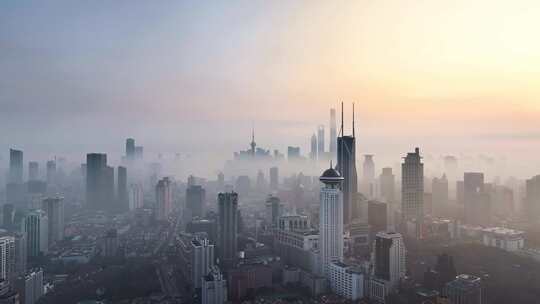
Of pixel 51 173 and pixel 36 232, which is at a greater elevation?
pixel 51 173

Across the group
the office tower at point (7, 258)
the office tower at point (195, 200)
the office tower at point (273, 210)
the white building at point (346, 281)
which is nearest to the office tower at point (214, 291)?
the white building at point (346, 281)

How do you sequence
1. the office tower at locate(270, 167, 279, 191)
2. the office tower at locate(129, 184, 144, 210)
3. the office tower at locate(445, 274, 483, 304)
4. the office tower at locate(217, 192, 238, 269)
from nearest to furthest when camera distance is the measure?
the office tower at locate(445, 274, 483, 304), the office tower at locate(217, 192, 238, 269), the office tower at locate(129, 184, 144, 210), the office tower at locate(270, 167, 279, 191)

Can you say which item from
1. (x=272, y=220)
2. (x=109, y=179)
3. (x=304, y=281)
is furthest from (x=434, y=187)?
(x=109, y=179)

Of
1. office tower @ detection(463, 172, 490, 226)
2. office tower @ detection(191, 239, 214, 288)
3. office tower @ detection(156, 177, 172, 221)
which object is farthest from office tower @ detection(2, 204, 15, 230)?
office tower @ detection(463, 172, 490, 226)

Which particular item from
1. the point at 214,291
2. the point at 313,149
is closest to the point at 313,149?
the point at 313,149

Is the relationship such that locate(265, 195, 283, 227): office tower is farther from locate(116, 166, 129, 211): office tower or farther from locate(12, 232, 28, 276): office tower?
locate(12, 232, 28, 276): office tower

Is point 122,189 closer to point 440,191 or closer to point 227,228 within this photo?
point 227,228
